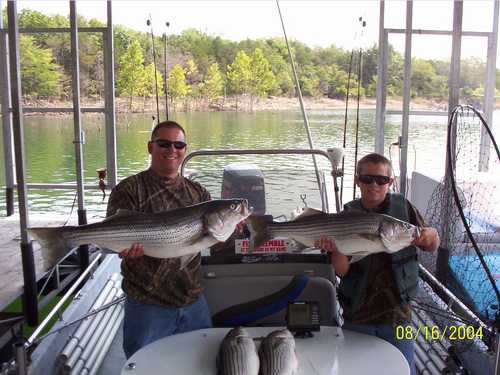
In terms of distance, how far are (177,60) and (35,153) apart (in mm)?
7910

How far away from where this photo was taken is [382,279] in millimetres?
2811

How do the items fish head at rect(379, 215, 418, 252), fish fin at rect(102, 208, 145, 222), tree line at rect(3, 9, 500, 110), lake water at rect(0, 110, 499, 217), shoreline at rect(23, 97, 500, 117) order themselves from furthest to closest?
1. shoreline at rect(23, 97, 500, 117)
2. tree line at rect(3, 9, 500, 110)
3. lake water at rect(0, 110, 499, 217)
4. fish fin at rect(102, 208, 145, 222)
5. fish head at rect(379, 215, 418, 252)

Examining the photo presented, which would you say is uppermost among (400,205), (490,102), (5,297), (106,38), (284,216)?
(106,38)

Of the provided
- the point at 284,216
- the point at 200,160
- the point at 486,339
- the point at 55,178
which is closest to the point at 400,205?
A: the point at 486,339

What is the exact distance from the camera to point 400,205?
2.81 meters

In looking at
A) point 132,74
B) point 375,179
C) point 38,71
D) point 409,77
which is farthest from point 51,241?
point 38,71

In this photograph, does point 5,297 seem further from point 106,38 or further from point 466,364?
point 466,364

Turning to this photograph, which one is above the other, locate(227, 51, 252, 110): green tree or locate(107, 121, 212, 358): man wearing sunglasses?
locate(227, 51, 252, 110): green tree

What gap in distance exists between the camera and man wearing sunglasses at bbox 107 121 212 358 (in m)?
2.90

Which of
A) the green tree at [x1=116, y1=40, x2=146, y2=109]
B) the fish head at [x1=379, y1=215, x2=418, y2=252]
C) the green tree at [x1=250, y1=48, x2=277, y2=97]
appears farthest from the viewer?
the green tree at [x1=250, y1=48, x2=277, y2=97]

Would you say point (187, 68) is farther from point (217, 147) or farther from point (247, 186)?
point (247, 186)

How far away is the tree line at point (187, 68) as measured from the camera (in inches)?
451

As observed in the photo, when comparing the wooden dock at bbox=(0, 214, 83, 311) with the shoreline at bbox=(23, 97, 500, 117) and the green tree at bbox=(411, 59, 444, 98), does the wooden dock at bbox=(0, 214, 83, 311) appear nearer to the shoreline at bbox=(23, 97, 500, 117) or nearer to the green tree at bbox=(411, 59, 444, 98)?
the shoreline at bbox=(23, 97, 500, 117)

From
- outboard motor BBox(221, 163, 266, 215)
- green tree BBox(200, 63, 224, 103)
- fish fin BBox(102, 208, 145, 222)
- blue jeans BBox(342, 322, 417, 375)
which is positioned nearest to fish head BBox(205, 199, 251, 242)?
fish fin BBox(102, 208, 145, 222)
